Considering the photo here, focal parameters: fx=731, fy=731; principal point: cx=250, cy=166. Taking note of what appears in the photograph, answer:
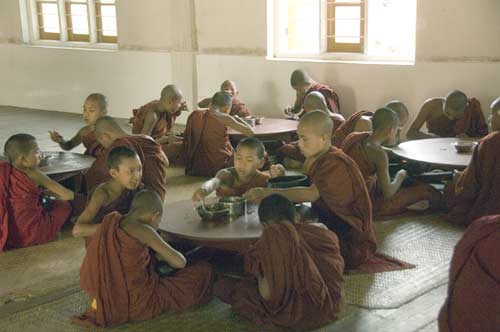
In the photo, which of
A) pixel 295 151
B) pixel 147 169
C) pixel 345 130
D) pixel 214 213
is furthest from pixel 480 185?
pixel 295 151

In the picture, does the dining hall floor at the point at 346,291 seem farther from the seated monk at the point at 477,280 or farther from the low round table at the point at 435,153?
the seated monk at the point at 477,280

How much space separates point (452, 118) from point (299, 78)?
2.34 metres

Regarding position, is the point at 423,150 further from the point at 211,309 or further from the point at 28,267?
the point at 28,267

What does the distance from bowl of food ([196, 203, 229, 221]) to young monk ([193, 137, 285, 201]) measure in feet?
0.96

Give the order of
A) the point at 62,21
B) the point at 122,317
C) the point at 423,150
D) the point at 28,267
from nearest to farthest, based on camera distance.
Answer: the point at 122,317 → the point at 28,267 → the point at 423,150 → the point at 62,21

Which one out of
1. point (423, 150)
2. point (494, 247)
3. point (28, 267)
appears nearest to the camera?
point (494, 247)

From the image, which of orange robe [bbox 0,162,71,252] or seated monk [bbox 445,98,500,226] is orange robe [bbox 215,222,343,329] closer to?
seated monk [bbox 445,98,500,226]

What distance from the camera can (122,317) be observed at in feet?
14.9

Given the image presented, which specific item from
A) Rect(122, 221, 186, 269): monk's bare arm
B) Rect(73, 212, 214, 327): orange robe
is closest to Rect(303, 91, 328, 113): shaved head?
Rect(73, 212, 214, 327): orange robe

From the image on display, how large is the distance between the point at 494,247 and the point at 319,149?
2127 mm

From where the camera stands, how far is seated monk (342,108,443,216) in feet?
20.6

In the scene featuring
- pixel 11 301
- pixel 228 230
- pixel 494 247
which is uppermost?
pixel 494 247

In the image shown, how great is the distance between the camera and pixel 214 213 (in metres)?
A: 4.92

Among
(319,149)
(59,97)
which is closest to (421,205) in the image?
(319,149)
